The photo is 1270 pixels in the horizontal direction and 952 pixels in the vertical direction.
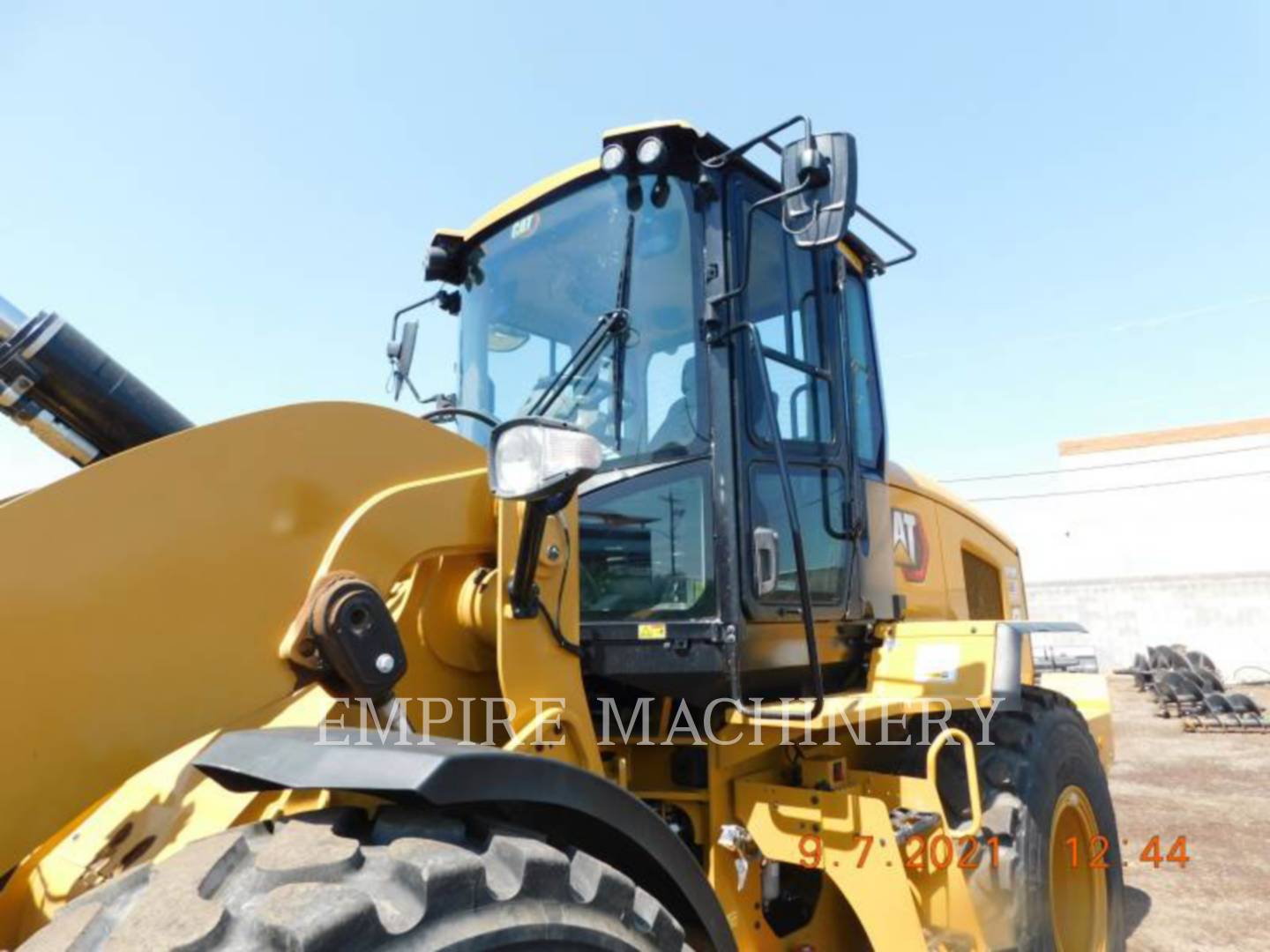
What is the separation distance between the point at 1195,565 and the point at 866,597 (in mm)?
25314

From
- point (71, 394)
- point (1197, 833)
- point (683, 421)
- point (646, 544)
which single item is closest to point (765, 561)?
point (646, 544)

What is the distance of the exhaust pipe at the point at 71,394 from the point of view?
2.07m

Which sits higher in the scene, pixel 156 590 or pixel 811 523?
pixel 811 523

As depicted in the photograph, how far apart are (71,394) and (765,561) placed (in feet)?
6.19

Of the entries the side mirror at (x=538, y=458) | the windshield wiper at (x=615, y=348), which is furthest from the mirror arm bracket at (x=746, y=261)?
the side mirror at (x=538, y=458)

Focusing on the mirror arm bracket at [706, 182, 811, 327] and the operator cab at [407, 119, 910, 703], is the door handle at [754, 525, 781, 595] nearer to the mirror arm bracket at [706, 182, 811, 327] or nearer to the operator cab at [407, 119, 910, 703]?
the operator cab at [407, 119, 910, 703]

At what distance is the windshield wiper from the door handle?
52cm

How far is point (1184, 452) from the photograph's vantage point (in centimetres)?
2481

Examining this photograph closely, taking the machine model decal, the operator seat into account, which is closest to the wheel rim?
the machine model decal

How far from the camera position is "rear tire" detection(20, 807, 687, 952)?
4.27 feet

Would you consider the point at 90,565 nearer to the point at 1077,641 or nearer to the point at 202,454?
the point at 202,454

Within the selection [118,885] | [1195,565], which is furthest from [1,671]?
[1195,565]

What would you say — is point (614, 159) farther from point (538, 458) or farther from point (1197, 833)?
point (1197, 833)

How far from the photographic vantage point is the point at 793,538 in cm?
283
